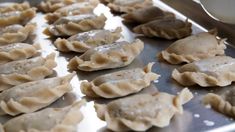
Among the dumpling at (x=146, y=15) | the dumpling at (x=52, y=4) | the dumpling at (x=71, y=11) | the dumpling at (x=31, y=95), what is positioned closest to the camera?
the dumpling at (x=31, y=95)

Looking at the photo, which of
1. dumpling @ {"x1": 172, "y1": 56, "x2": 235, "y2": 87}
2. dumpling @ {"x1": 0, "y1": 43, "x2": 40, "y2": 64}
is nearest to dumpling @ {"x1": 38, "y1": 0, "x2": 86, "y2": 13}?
dumpling @ {"x1": 0, "y1": 43, "x2": 40, "y2": 64}

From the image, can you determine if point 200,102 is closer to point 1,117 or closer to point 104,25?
point 1,117

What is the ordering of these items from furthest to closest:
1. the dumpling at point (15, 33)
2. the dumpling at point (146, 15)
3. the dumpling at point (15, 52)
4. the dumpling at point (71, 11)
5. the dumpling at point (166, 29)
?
the dumpling at point (71, 11), the dumpling at point (146, 15), the dumpling at point (15, 33), the dumpling at point (166, 29), the dumpling at point (15, 52)

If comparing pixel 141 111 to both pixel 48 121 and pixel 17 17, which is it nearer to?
pixel 48 121

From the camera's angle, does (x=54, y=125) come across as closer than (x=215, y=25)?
Yes

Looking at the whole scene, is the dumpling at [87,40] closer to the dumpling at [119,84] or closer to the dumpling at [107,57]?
the dumpling at [107,57]

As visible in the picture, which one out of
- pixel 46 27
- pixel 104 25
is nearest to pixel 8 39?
pixel 46 27

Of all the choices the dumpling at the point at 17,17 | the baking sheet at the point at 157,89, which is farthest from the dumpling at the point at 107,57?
the dumpling at the point at 17,17
